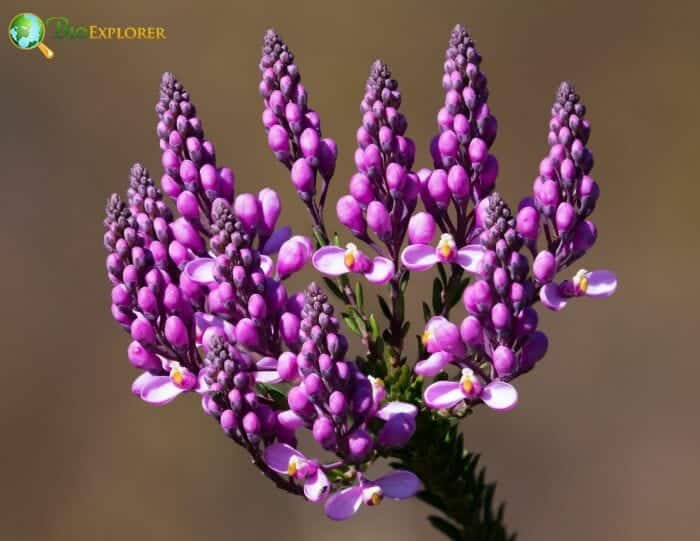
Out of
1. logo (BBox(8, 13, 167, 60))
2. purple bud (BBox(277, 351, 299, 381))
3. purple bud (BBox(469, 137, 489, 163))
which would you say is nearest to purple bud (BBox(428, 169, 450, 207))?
purple bud (BBox(469, 137, 489, 163))

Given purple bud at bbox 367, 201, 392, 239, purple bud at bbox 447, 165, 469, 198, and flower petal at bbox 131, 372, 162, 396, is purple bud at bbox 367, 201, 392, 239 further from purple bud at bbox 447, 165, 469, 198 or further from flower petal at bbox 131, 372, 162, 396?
flower petal at bbox 131, 372, 162, 396

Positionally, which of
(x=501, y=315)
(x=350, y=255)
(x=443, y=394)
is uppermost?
(x=350, y=255)

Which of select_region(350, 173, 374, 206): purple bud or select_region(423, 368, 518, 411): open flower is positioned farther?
select_region(350, 173, 374, 206): purple bud

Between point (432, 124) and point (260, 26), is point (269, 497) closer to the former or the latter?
point (432, 124)

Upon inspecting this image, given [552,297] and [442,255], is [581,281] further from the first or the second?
[442,255]

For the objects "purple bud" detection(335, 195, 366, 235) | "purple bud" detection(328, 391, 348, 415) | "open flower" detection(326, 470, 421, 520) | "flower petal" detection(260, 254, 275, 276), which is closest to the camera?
"purple bud" detection(328, 391, 348, 415)

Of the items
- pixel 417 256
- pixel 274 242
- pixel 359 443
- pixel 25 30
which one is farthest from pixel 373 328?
pixel 25 30
